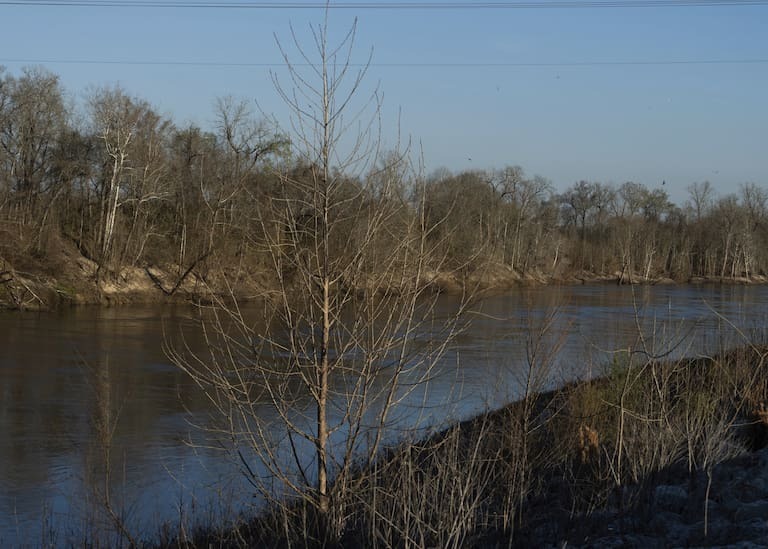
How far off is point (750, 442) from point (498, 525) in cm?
497

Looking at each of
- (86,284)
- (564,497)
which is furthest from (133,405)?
(86,284)

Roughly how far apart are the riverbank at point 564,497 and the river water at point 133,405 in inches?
28.6

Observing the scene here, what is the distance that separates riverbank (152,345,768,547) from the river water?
28.6 inches

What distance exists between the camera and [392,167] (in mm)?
6789

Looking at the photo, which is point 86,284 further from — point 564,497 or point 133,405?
point 564,497

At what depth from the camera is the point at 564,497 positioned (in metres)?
8.42

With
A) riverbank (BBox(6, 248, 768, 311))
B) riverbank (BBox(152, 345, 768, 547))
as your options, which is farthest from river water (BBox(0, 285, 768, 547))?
riverbank (BBox(6, 248, 768, 311))

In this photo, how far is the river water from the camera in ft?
30.5

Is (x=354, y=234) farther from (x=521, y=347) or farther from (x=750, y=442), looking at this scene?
(x=521, y=347)

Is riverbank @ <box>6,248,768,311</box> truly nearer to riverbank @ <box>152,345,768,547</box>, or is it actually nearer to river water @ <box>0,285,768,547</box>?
river water @ <box>0,285,768,547</box>

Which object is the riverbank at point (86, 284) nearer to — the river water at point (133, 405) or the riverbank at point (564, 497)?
the river water at point (133, 405)

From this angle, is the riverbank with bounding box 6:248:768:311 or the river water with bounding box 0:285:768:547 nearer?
the river water with bounding box 0:285:768:547

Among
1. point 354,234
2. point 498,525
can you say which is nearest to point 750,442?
point 498,525

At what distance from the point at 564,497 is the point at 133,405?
10.4m
